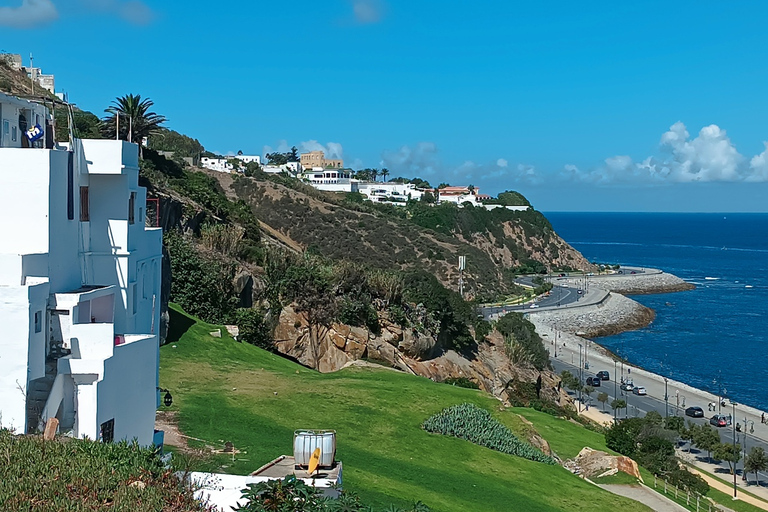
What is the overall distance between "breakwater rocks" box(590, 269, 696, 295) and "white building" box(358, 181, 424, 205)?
141ft

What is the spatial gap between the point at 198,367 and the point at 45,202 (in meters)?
12.5

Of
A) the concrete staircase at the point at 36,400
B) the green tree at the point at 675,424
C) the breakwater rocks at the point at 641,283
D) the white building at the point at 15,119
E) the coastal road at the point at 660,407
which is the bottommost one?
the coastal road at the point at 660,407

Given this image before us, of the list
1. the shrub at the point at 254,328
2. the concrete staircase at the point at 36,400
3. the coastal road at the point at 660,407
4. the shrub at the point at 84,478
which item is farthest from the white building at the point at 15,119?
the coastal road at the point at 660,407

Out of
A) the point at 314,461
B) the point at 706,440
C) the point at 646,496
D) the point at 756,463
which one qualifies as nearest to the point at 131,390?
the point at 314,461

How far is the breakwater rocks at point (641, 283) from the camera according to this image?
140375mm

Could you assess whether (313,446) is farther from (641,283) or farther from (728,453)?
(641,283)

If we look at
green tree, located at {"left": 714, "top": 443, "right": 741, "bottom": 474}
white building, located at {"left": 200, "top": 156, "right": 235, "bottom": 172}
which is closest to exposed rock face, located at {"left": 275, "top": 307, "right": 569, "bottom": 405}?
green tree, located at {"left": 714, "top": 443, "right": 741, "bottom": 474}

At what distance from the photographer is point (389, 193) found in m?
171

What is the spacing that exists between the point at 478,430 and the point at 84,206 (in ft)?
45.3

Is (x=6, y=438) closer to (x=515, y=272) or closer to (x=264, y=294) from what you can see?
(x=264, y=294)

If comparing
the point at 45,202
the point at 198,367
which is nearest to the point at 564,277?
the point at 198,367

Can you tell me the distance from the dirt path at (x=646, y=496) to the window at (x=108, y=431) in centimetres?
1560

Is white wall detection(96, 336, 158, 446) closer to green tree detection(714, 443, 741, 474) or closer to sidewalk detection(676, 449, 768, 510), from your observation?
sidewalk detection(676, 449, 768, 510)

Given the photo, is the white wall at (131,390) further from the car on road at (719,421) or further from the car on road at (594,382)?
the car on road at (594,382)
